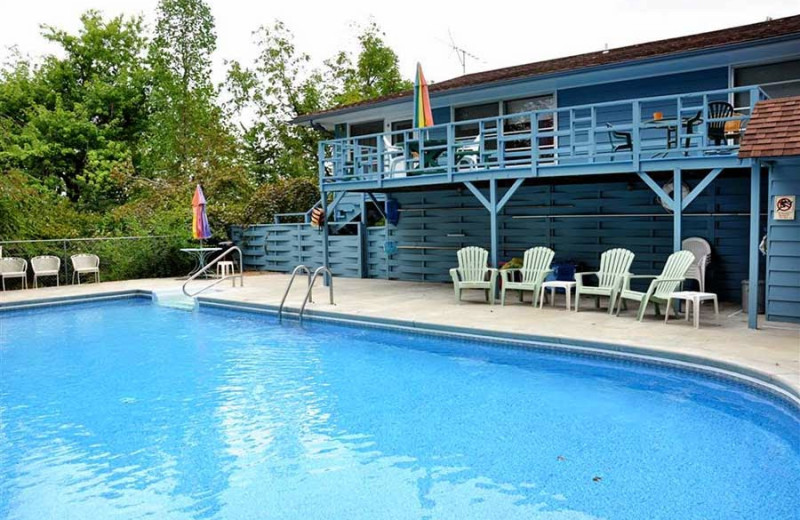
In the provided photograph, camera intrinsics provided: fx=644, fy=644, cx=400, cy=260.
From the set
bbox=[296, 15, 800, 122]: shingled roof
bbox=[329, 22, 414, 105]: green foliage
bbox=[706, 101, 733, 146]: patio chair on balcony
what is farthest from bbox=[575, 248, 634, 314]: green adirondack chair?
bbox=[329, 22, 414, 105]: green foliage

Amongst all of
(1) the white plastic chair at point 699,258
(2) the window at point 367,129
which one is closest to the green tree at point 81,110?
(2) the window at point 367,129

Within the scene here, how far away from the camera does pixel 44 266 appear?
14.8 meters

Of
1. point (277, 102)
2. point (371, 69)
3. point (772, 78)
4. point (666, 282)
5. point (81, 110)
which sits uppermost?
Result: point (371, 69)

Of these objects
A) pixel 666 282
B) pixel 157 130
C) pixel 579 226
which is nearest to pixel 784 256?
pixel 666 282

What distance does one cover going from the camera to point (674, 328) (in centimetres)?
796

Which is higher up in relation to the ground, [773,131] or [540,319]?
[773,131]

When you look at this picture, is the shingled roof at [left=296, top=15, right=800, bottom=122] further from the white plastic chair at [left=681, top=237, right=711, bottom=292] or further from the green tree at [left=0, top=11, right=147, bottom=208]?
the green tree at [left=0, top=11, right=147, bottom=208]

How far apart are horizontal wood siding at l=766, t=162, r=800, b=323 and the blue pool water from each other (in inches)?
101

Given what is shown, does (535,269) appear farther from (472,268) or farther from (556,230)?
(556,230)

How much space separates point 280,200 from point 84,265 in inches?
222

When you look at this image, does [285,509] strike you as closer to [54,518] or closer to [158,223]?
[54,518]

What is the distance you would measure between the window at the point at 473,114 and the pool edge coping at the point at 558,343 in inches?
223

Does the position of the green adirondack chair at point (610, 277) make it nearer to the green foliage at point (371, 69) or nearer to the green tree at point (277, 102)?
the green tree at point (277, 102)

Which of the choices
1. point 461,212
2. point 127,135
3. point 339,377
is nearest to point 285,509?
point 339,377
